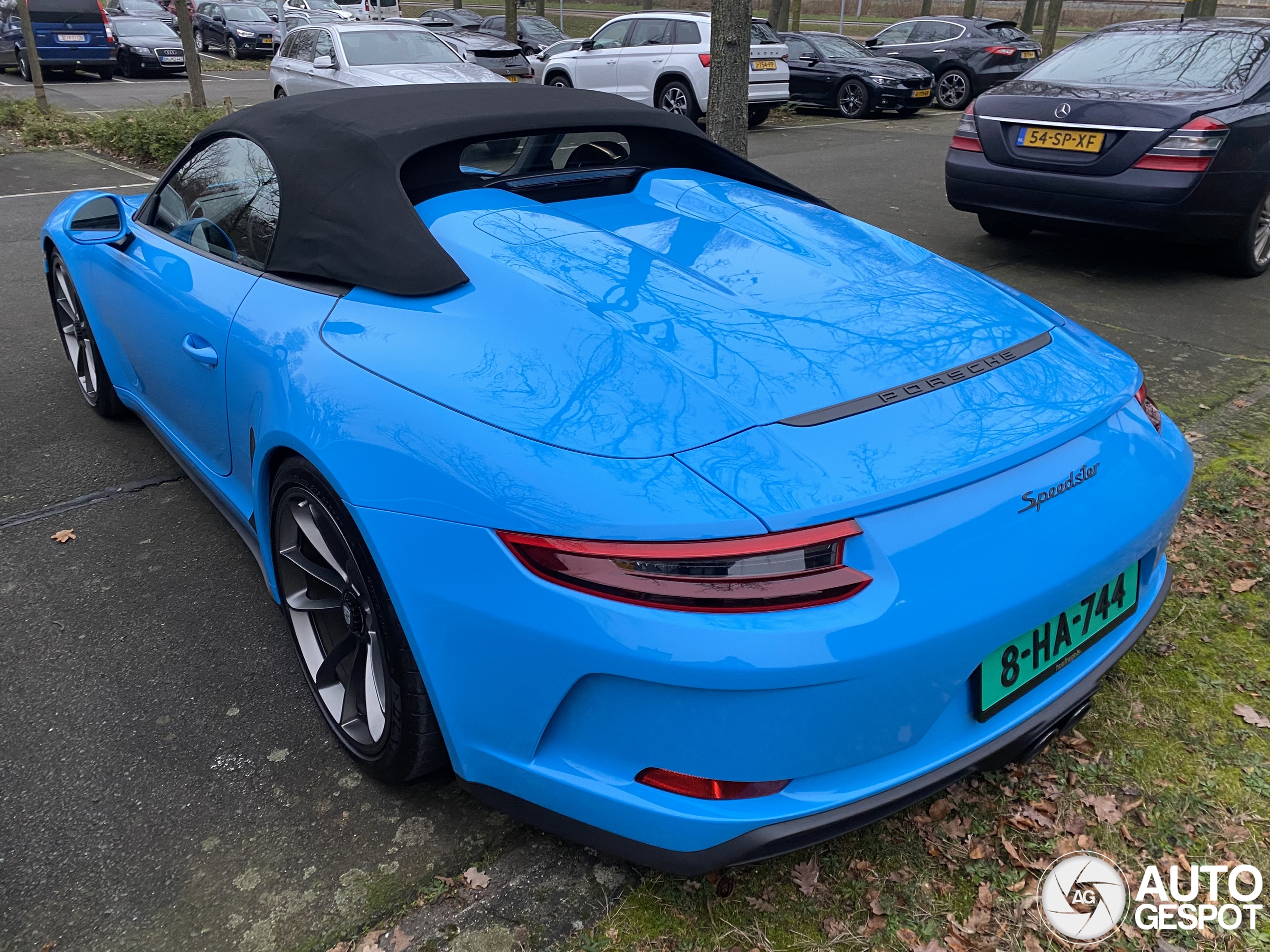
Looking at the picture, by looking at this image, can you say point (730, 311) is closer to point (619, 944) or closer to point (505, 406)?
point (505, 406)

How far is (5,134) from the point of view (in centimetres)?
1202

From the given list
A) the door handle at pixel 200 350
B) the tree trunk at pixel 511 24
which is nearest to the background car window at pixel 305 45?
the tree trunk at pixel 511 24

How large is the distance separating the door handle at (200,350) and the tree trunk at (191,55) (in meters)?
9.87

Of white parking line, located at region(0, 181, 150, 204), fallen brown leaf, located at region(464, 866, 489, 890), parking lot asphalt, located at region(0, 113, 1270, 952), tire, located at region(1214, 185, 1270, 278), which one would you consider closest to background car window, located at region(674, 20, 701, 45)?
white parking line, located at region(0, 181, 150, 204)

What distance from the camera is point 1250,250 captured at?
6.02 metres

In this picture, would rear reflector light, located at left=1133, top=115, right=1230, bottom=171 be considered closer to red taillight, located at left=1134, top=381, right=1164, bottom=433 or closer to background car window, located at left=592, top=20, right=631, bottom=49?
red taillight, located at left=1134, top=381, right=1164, bottom=433

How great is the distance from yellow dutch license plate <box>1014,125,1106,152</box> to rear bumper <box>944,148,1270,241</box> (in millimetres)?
149

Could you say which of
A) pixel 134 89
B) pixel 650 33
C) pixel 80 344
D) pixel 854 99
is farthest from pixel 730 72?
pixel 134 89

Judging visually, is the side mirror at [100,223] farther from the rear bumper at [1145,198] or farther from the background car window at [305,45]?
the background car window at [305,45]

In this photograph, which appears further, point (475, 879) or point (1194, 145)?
point (1194, 145)

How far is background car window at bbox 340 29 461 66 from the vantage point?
1186cm

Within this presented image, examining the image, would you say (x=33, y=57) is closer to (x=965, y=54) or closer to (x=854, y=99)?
(x=854, y=99)

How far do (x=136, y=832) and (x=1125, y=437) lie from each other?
224 centimetres

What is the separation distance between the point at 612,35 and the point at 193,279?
1349 centimetres
